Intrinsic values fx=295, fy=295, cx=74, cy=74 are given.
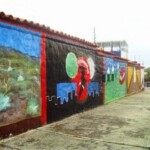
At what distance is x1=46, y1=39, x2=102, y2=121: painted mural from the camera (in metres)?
9.38

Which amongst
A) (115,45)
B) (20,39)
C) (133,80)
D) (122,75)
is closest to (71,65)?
(20,39)

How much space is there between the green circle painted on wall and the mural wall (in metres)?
11.7

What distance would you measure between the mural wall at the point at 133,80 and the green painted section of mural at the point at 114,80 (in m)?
2.02

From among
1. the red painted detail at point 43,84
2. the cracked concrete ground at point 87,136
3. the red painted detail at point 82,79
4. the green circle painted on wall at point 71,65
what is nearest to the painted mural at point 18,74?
the red painted detail at point 43,84

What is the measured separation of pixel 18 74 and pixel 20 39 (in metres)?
0.94

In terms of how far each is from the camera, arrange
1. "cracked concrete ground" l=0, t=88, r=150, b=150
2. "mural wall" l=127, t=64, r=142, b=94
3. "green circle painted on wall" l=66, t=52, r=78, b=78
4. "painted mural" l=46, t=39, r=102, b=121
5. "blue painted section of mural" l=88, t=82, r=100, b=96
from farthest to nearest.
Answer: "mural wall" l=127, t=64, r=142, b=94
"blue painted section of mural" l=88, t=82, r=100, b=96
"green circle painted on wall" l=66, t=52, r=78, b=78
"painted mural" l=46, t=39, r=102, b=121
"cracked concrete ground" l=0, t=88, r=150, b=150

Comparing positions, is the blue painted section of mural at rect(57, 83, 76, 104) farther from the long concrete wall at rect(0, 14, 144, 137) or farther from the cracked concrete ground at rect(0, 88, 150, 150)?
the cracked concrete ground at rect(0, 88, 150, 150)

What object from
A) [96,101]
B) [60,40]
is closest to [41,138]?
[60,40]

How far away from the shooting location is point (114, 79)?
59.0 feet

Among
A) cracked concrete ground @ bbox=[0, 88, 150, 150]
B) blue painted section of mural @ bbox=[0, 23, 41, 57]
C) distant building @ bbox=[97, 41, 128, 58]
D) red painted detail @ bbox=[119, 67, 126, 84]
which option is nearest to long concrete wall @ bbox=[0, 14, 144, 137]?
blue painted section of mural @ bbox=[0, 23, 41, 57]

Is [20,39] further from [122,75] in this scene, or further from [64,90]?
[122,75]

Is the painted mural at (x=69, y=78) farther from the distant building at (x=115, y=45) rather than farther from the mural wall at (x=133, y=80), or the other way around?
the distant building at (x=115, y=45)

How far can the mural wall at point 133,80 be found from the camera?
22.7 metres

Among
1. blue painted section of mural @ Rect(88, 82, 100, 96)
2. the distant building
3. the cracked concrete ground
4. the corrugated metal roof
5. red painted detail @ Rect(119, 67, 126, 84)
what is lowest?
the cracked concrete ground
